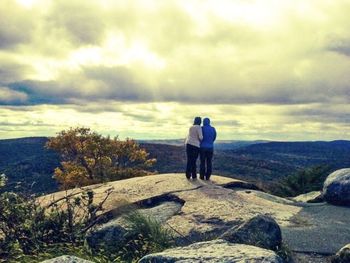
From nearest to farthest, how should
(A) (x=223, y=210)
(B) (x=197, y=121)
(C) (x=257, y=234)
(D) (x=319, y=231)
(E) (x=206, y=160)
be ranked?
(C) (x=257, y=234) → (D) (x=319, y=231) → (A) (x=223, y=210) → (B) (x=197, y=121) → (E) (x=206, y=160)

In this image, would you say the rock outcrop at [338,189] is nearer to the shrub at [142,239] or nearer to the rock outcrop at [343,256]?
the rock outcrop at [343,256]

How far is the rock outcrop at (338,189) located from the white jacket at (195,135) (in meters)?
4.69

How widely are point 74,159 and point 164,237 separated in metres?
20.4

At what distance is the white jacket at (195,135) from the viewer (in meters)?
17.5

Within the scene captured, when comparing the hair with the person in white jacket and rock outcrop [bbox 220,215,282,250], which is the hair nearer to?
the person in white jacket

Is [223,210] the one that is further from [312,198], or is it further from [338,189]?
[312,198]

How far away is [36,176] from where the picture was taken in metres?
83.3

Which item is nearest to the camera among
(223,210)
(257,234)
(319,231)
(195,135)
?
(257,234)

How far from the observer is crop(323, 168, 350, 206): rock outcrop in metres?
17.9

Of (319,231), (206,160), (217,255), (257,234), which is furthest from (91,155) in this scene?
(217,255)

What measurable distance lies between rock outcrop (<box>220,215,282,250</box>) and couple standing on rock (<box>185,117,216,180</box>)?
6239 mm

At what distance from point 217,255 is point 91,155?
23.5 meters

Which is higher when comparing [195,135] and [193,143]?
[195,135]

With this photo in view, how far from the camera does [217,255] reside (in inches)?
288
